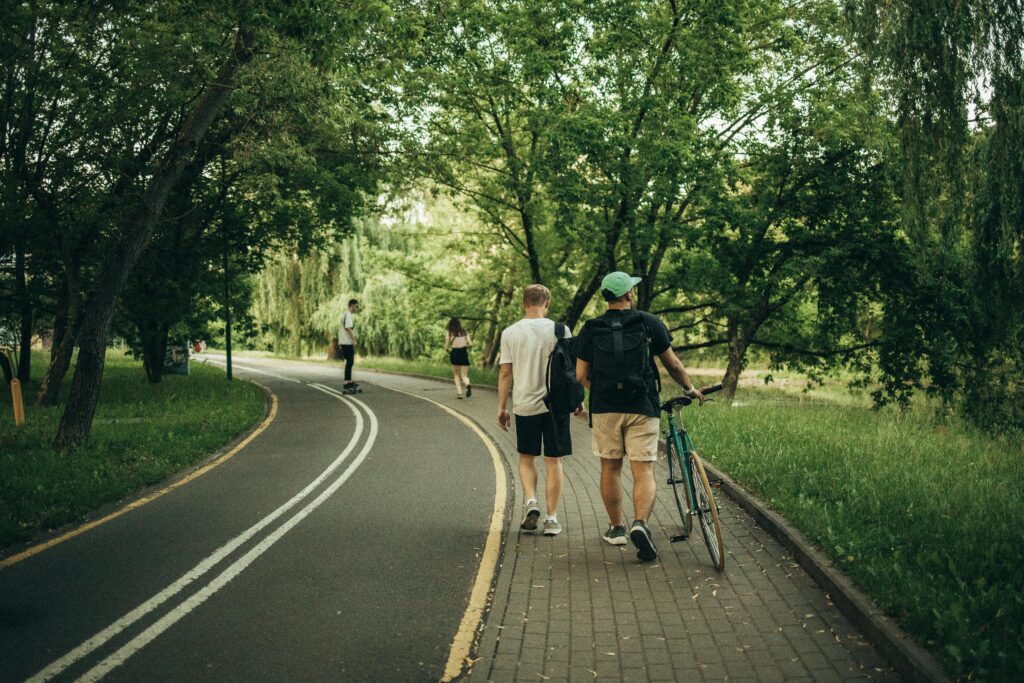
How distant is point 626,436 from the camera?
5.93m

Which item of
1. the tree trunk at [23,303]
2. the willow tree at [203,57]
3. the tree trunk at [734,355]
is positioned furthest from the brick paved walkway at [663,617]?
the tree trunk at [734,355]

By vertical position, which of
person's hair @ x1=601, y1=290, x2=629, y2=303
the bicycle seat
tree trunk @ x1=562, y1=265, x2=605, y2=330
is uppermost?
tree trunk @ x1=562, y1=265, x2=605, y2=330

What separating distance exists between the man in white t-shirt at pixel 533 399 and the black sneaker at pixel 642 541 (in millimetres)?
937

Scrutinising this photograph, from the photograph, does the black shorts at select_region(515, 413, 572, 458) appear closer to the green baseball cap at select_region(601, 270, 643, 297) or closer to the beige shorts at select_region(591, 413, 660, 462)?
the beige shorts at select_region(591, 413, 660, 462)

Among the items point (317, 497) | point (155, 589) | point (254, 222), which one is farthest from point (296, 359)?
point (155, 589)

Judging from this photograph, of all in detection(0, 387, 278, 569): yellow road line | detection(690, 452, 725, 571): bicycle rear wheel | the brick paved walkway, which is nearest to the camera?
the brick paved walkway

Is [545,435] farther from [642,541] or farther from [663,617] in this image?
[663,617]

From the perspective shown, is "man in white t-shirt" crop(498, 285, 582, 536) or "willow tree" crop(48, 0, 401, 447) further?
"willow tree" crop(48, 0, 401, 447)

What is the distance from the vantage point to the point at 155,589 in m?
5.48

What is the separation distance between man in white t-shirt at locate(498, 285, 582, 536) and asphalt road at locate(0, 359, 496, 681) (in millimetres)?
653

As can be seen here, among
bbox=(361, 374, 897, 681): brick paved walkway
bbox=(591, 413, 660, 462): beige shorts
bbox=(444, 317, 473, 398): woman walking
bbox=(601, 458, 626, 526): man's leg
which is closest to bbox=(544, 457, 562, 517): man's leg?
bbox=(361, 374, 897, 681): brick paved walkway

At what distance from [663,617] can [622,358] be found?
1789 millimetres

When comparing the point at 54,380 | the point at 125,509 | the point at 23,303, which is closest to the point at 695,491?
the point at 125,509

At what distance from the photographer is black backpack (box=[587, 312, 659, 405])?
227 inches
